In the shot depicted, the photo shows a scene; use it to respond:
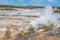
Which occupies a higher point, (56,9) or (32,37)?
(56,9)

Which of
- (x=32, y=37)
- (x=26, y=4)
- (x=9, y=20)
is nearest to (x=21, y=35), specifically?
(x=32, y=37)

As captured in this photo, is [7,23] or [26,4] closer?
[26,4]

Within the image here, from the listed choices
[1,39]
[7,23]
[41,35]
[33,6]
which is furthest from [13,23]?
[41,35]

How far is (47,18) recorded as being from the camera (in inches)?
178

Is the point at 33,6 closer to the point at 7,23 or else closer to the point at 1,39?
the point at 7,23

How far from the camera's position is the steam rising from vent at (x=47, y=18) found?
14.8ft

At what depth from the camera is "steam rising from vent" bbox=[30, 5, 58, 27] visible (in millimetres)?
4500

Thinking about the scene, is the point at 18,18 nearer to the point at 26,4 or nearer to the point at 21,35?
the point at 26,4

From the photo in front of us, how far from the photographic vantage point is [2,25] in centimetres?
481

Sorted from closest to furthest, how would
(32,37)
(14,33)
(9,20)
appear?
(32,37), (14,33), (9,20)

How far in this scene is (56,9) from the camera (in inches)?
190

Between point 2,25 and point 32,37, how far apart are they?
1211mm

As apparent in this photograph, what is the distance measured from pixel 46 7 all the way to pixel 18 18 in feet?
2.65

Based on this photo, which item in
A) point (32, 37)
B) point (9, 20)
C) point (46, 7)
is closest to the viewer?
point (32, 37)
